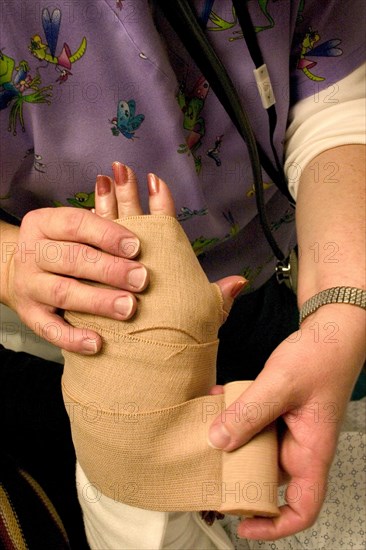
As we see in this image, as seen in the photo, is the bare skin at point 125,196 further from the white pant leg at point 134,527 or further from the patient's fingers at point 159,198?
the white pant leg at point 134,527

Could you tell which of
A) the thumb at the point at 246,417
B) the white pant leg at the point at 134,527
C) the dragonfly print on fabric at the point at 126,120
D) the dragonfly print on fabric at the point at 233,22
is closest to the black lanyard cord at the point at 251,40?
the dragonfly print on fabric at the point at 233,22

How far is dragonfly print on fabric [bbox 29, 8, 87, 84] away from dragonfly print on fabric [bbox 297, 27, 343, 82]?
265 millimetres

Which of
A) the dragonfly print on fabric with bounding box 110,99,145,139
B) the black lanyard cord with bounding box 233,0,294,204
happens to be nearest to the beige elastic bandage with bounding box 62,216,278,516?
the dragonfly print on fabric with bounding box 110,99,145,139

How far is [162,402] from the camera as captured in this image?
49 centimetres

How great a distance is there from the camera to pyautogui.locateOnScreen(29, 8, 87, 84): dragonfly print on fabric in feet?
1.62

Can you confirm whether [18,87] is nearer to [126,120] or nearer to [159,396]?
[126,120]

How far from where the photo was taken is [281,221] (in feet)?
2.72

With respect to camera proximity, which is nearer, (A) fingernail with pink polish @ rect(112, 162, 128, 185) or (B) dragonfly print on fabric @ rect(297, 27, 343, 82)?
(A) fingernail with pink polish @ rect(112, 162, 128, 185)

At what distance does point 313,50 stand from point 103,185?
307 millimetres

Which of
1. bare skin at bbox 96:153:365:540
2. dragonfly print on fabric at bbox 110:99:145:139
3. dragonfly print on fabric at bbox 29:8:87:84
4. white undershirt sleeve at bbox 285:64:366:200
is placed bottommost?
bare skin at bbox 96:153:365:540

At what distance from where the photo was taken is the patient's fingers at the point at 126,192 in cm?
51

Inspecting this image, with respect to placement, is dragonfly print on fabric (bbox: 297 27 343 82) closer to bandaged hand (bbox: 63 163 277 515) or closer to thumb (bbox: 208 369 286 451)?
bandaged hand (bbox: 63 163 277 515)

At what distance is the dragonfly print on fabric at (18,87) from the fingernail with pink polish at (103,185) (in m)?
0.10

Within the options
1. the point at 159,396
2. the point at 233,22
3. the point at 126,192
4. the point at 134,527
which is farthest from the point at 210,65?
the point at 134,527
